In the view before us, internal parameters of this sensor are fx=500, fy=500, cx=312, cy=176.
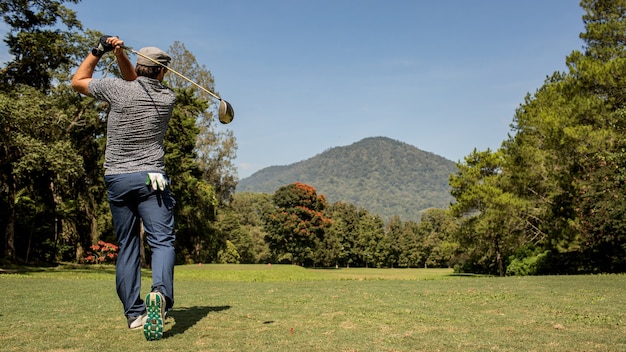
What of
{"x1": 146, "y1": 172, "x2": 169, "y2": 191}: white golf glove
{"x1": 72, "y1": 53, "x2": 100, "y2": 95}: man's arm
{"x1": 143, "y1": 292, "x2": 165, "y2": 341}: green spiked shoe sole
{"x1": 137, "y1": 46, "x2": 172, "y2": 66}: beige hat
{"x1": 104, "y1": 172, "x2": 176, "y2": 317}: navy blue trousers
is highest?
{"x1": 137, "y1": 46, "x2": 172, "y2": 66}: beige hat

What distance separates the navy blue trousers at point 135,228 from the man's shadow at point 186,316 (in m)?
0.25

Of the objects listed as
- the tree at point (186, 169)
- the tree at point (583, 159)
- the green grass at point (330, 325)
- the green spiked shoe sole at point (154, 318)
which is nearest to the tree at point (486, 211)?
the tree at point (583, 159)

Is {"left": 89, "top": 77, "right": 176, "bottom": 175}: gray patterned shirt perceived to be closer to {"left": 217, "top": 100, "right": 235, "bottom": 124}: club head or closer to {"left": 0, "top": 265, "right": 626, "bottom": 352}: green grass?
{"left": 217, "top": 100, "right": 235, "bottom": 124}: club head

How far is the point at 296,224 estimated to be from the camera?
64125mm

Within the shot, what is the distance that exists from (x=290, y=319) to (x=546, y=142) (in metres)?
24.4

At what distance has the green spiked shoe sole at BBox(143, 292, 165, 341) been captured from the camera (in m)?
3.80

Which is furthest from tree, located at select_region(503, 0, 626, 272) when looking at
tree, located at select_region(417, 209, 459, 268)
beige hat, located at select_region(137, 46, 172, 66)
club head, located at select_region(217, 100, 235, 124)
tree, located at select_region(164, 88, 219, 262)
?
tree, located at select_region(417, 209, 459, 268)

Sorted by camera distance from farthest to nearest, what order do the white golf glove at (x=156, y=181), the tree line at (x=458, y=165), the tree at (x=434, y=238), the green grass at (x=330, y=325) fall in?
the tree at (x=434, y=238) < the tree line at (x=458, y=165) < the white golf glove at (x=156, y=181) < the green grass at (x=330, y=325)

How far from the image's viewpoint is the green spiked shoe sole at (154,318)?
380cm

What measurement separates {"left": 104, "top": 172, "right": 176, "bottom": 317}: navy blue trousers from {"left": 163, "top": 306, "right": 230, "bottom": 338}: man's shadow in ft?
0.81

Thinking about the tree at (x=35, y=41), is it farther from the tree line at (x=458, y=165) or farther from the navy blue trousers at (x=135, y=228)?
the navy blue trousers at (x=135, y=228)

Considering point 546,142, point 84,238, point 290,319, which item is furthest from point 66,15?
point 546,142

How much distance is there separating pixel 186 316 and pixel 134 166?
65.9 inches

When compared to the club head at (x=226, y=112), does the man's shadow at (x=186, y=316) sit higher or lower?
lower
